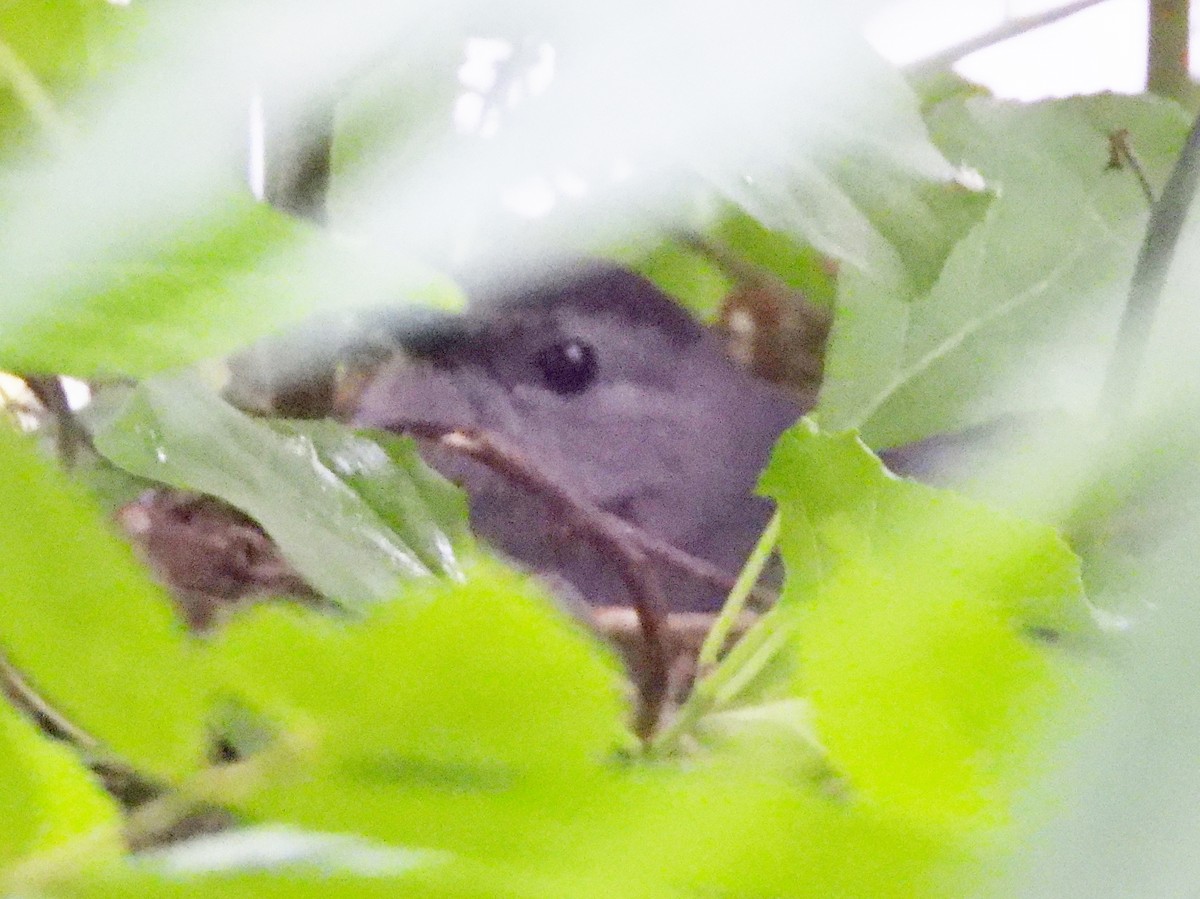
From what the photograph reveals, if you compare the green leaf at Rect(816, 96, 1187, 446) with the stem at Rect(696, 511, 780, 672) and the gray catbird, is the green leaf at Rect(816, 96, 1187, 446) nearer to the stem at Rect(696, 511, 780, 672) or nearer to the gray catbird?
the stem at Rect(696, 511, 780, 672)

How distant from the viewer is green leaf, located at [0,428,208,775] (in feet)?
0.26

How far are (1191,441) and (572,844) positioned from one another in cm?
12

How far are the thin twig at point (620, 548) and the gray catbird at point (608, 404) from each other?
0.11 metres

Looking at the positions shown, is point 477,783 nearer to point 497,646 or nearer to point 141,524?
point 497,646

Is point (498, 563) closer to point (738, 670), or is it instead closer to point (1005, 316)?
point (738, 670)

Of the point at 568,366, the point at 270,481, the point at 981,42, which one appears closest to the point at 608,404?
the point at 568,366

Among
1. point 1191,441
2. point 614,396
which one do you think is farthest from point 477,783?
point 614,396

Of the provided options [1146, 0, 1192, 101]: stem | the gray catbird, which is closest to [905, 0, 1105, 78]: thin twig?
[1146, 0, 1192, 101]: stem

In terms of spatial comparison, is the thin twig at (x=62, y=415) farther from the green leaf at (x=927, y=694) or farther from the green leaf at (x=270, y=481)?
the green leaf at (x=927, y=694)

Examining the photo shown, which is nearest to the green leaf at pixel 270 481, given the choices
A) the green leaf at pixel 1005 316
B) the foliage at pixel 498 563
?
the foliage at pixel 498 563

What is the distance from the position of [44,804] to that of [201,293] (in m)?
0.05

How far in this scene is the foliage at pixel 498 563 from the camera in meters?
0.07

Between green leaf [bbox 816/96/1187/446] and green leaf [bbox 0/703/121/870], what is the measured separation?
0.64ft

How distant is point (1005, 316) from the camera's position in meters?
0.26
